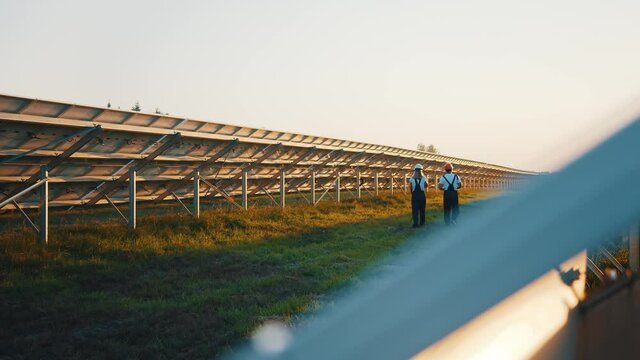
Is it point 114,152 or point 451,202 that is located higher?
point 114,152

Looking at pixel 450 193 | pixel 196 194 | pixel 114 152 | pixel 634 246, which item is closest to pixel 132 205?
pixel 114 152

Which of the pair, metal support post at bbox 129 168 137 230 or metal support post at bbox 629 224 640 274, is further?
metal support post at bbox 129 168 137 230

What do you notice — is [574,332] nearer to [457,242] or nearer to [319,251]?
[457,242]

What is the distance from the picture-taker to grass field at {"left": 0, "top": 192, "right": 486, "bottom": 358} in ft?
13.6

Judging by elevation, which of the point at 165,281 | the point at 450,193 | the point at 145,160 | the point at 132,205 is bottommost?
the point at 165,281

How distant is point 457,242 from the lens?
1.67 meters

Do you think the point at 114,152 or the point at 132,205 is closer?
the point at 132,205

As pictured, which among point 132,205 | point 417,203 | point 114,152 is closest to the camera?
point 132,205

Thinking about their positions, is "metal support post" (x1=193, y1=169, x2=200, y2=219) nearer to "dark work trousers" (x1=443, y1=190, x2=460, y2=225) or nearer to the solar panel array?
the solar panel array

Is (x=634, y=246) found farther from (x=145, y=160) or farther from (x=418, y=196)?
(x=418, y=196)

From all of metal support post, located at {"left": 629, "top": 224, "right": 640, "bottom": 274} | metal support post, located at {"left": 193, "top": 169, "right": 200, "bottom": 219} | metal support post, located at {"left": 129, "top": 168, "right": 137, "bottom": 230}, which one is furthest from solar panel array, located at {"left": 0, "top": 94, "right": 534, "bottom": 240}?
metal support post, located at {"left": 629, "top": 224, "right": 640, "bottom": 274}

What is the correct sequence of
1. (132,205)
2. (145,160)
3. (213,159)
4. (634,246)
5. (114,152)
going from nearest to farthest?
1. (634,246)
2. (132,205)
3. (114,152)
4. (145,160)
5. (213,159)

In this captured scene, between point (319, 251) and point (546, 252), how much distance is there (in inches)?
288

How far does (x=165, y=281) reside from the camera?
250 inches
